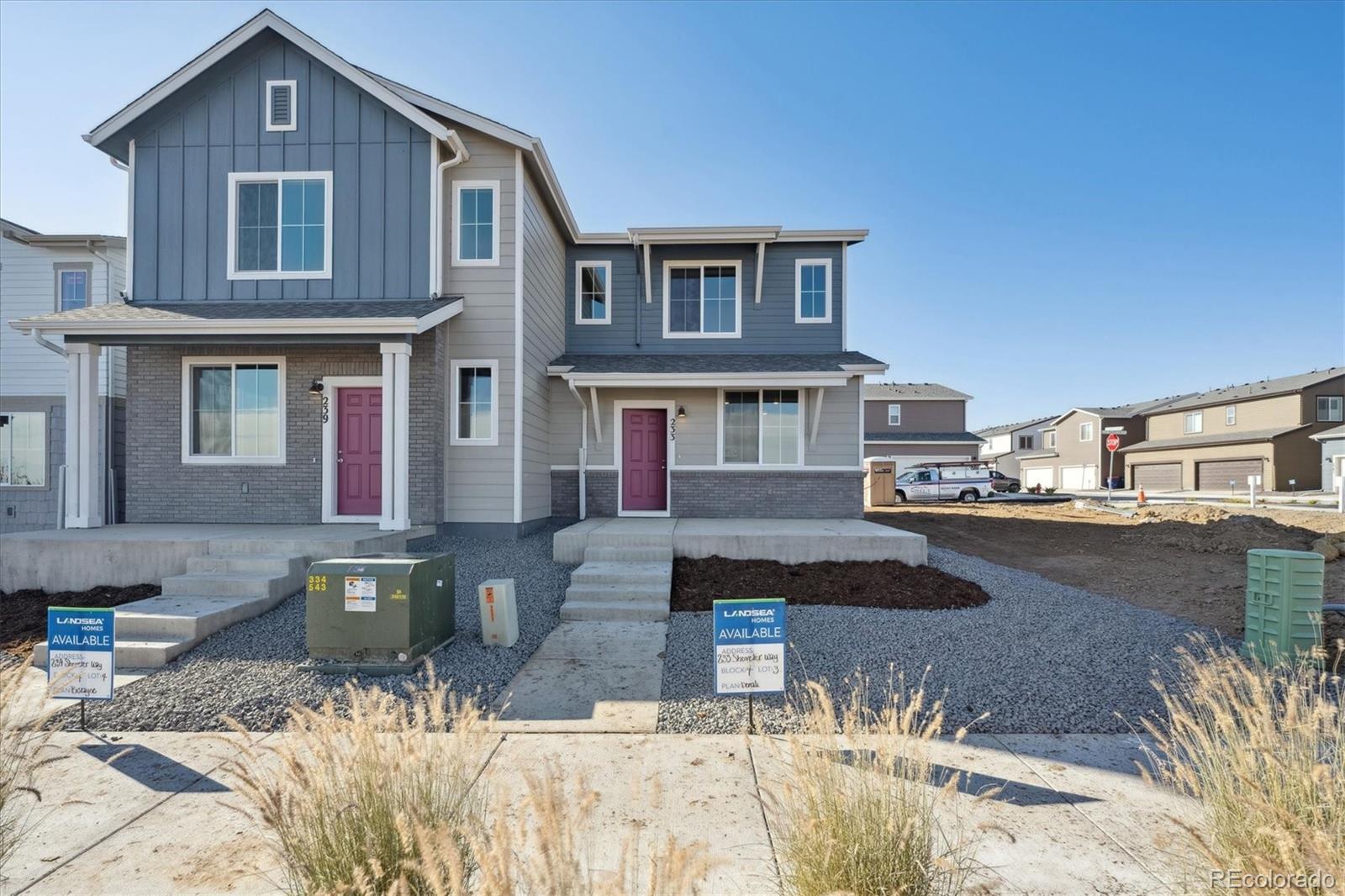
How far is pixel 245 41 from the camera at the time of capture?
33.6ft

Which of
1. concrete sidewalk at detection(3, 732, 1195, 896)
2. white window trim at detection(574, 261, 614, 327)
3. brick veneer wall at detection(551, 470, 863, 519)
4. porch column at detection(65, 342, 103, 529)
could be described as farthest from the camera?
white window trim at detection(574, 261, 614, 327)

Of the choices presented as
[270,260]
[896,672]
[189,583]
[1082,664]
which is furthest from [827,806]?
[270,260]

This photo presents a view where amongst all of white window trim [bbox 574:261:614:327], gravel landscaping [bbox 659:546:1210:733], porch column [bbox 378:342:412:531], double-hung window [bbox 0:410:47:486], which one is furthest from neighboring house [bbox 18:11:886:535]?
double-hung window [bbox 0:410:47:486]

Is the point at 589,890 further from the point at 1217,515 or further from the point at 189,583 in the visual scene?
the point at 1217,515

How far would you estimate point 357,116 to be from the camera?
10484mm

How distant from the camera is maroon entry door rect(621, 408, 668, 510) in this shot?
13.2 m

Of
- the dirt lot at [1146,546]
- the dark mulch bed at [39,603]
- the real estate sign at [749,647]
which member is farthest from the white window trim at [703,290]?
the real estate sign at [749,647]

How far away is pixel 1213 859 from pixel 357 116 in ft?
42.0

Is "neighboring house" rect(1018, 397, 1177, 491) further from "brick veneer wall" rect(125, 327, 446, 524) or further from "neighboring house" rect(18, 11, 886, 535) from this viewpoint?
"brick veneer wall" rect(125, 327, 446, 524)

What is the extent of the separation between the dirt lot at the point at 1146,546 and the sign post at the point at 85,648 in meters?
10.0

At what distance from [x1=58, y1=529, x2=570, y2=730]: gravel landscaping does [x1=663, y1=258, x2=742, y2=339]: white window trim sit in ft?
24.2

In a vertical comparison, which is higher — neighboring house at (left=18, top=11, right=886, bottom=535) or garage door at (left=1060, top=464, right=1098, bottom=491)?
neighboring house at (left=18, top=11, right=886, bottom=535)

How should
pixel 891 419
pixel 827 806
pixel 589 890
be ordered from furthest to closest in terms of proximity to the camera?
pixel 891 419 < pixel 827 806 < pixel 589 890

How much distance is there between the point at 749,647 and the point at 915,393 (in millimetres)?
37529
